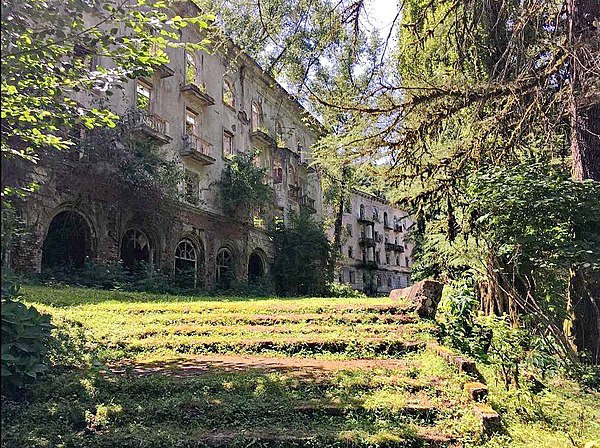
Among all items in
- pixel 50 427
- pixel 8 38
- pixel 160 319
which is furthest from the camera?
pixel 160 319

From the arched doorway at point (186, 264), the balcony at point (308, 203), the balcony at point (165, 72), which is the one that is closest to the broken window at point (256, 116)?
the balcony at point (308, 203)

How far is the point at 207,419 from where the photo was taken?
156 inches

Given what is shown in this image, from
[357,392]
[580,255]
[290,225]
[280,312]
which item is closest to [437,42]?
[580,255]

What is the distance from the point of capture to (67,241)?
14109mm

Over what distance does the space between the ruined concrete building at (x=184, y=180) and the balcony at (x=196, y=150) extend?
0.04m

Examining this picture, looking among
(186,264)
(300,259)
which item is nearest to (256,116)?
(300,259)

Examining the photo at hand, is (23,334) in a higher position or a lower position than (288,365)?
higher

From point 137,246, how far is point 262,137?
365 inches

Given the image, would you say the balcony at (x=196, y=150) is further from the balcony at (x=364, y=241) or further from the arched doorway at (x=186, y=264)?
the balcony at (x=364, y=241)

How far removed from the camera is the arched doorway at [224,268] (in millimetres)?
19962

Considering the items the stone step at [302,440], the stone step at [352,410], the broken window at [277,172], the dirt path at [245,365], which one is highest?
the broken window at [277,172]

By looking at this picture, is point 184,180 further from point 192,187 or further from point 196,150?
point 196,150

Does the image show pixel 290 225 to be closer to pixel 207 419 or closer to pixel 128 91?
pixel 128 91

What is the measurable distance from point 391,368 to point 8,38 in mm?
4599
